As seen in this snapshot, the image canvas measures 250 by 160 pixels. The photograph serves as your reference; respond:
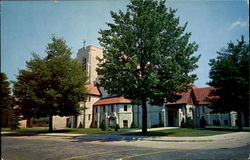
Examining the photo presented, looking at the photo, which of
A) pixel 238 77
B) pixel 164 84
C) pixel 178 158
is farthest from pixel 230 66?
pixel 178 158

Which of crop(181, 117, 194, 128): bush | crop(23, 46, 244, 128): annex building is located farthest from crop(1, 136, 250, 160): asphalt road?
crop(181, 117, 194, 128): bush

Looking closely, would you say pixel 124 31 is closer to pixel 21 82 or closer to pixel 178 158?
pixel 178 158

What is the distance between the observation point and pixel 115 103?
40344 millimetres

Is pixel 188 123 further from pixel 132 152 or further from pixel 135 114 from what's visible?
pixel 132 152

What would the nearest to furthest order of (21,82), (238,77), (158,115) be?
1. (238,77)
2. (21,82)
3. (158,115)

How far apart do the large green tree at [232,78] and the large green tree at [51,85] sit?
19910mm

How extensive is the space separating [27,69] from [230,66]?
29.1m

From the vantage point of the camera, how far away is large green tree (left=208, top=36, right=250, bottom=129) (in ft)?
83.5

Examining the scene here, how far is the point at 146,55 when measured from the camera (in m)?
19.8

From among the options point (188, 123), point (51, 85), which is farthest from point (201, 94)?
point (51, 85)

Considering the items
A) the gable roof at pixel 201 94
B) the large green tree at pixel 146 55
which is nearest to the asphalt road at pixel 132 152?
the large green tree at pixel 146 55

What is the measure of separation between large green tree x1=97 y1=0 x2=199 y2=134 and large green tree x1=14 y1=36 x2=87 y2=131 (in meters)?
10.4

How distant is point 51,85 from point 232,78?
83.2ft

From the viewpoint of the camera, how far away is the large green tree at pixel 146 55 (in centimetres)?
1859
